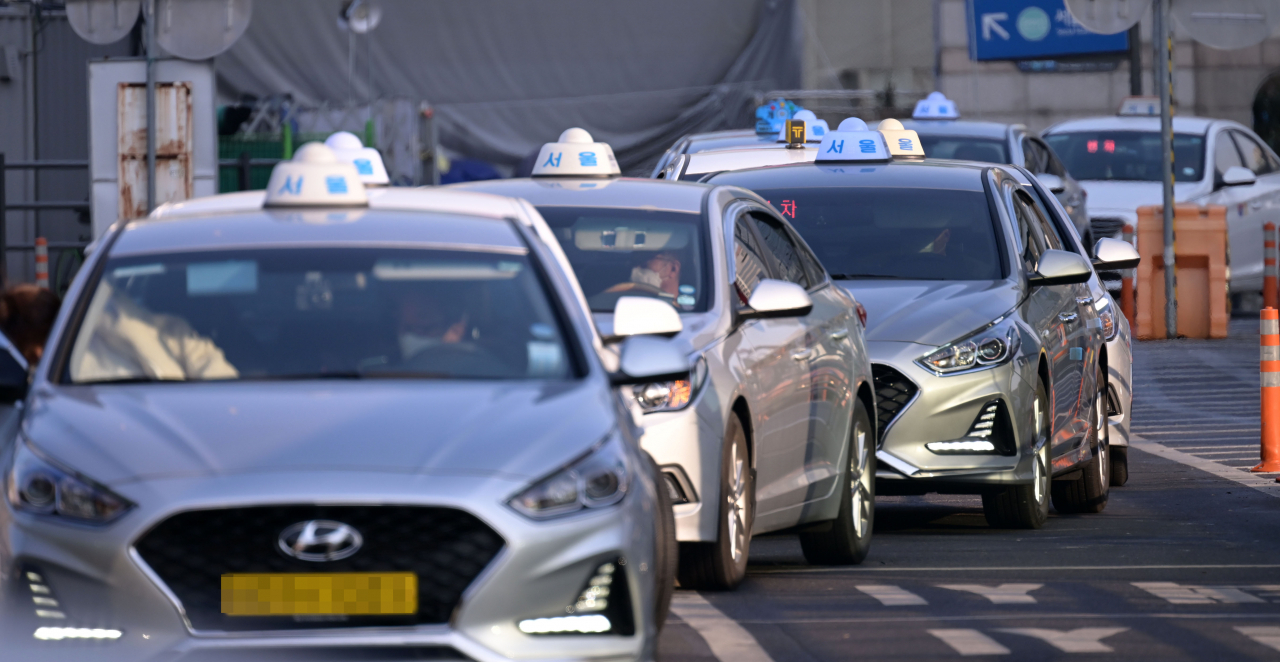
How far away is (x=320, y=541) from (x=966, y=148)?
47.2ft

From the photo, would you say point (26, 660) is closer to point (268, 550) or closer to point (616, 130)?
point (268, 550)

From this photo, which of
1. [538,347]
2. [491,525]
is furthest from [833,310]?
[491,525]

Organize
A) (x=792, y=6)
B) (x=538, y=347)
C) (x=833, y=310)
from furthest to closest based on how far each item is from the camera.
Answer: (x=792, y=6) < (x=833, y=310) < (x=538, y=347)

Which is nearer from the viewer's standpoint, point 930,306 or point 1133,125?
point 930,306

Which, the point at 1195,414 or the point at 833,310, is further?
the point at 1195,414

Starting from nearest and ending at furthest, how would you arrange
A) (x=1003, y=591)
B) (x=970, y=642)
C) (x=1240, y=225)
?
(x=970, y=642) → (x=1003, y=591) → (x=1240, y=225)

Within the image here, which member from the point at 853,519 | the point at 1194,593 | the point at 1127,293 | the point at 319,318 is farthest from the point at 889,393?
the point at 1127,293

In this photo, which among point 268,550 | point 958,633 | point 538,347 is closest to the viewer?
point 268,550

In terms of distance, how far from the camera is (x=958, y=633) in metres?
6.90

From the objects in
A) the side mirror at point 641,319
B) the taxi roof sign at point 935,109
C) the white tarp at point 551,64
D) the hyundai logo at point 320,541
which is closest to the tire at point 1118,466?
the side mirror at point 641,319

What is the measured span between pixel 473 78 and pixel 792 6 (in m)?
5.38

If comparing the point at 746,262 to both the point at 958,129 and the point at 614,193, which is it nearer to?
the point at 614,193

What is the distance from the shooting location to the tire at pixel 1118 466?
40.4 feet

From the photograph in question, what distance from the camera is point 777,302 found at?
24.9 feet
